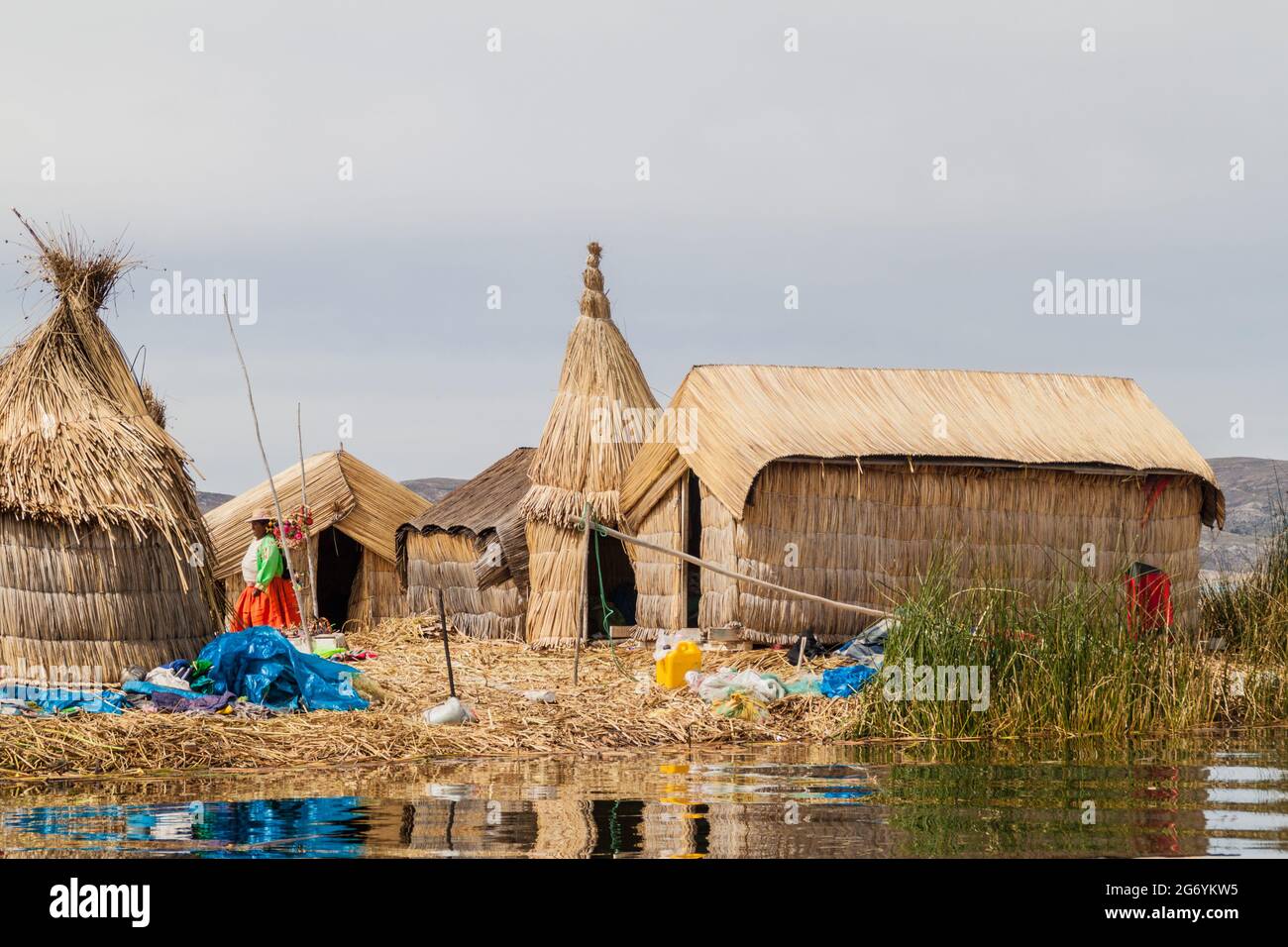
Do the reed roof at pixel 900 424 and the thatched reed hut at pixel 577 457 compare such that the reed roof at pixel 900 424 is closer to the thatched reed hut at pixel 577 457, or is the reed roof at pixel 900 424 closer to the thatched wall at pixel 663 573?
the thatched wall at pixel 663 573

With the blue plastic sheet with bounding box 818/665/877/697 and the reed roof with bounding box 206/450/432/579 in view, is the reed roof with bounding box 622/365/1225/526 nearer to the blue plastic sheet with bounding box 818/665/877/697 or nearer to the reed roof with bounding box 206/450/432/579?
the blue plastic sheet with bounding box 818/665/877/697

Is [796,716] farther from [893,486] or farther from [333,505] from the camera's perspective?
[333,505]

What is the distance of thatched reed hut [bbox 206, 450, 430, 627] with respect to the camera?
873 inches

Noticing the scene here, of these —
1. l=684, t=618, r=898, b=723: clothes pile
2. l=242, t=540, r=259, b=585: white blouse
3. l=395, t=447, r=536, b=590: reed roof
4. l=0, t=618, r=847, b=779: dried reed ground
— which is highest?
l=395, t=447, r=536, b=590: reed roof

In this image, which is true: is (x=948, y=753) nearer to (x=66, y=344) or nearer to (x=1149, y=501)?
(x=66, y=344)

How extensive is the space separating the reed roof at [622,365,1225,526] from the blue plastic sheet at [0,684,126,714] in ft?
21.2

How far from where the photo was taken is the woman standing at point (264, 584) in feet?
48.7

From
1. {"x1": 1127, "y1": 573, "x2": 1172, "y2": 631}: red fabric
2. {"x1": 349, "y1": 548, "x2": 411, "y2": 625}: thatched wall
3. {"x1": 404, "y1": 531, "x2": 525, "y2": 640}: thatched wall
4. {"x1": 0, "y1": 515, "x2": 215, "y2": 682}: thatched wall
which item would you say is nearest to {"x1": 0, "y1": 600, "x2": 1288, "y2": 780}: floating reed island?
{"x1": 1127, "y1": 573, "x2": 1172, "y2": 631}: red fabric

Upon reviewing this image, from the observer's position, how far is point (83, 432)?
11.4m

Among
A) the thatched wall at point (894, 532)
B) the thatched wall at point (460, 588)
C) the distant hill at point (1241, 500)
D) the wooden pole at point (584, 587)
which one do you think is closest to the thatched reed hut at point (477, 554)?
the thatched wall at point (460, 588)

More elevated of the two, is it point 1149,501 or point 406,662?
point 1149,501

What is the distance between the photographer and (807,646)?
1523 centimetres
